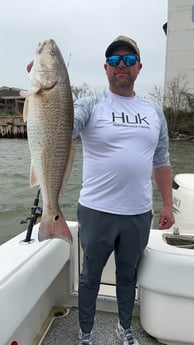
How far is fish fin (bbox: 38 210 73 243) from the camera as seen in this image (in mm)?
1600

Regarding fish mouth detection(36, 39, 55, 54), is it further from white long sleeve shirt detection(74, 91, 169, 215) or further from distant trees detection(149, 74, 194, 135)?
distant trees detection(149, 74, 194, 135)

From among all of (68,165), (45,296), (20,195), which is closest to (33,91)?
(68,165)

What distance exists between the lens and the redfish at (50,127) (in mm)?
1407

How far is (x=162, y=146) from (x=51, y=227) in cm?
89

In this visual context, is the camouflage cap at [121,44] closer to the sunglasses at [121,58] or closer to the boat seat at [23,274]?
the sunglasses at [121,58]

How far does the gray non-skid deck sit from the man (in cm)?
52

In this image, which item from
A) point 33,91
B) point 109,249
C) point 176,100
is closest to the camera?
point 33,91

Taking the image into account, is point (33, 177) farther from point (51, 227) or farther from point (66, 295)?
point (66, 295)

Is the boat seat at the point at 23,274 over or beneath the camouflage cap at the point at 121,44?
beneath

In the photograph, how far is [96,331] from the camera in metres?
2.37

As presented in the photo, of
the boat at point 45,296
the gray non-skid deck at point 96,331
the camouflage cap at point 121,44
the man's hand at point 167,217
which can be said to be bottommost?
the gray non-skid deck at point 96,331

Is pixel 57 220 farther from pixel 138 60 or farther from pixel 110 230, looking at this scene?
pixel 138 60

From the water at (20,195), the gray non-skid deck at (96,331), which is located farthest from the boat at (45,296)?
the water at (20,195)

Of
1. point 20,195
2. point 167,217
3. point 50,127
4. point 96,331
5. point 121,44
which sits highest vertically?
point 121,44
